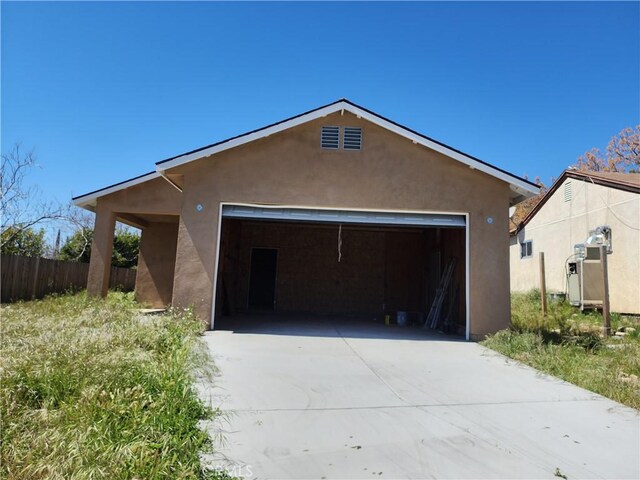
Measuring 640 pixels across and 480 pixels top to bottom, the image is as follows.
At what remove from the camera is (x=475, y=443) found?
3.80m

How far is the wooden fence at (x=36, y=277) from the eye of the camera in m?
12.9

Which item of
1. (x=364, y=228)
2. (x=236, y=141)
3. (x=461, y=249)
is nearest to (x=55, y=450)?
(x=236, y=141)

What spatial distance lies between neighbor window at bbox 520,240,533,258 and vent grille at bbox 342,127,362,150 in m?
13.1

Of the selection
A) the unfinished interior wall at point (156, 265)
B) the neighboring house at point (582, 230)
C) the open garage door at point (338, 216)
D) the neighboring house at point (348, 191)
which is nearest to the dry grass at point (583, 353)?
the neighboring house at point (348, 191)

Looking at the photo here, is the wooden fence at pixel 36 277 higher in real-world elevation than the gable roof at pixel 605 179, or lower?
lower

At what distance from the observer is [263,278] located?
50.1 ft

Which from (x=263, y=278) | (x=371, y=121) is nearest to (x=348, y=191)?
(x=371, y=121)

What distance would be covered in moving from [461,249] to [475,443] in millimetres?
7528

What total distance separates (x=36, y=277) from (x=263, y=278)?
25.3ft

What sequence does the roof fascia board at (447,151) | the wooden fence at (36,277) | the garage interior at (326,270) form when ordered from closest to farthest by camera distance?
the roof fascia board at (447,151)
the wooden fence at (36,277)
the garage interior at (326,270)

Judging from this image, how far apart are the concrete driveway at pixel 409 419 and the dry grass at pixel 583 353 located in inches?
12.6

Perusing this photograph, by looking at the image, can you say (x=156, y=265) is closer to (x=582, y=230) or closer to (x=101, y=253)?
(x=101, y=253)

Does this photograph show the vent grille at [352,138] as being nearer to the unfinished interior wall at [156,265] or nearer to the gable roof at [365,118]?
the gable roof at [365,118]

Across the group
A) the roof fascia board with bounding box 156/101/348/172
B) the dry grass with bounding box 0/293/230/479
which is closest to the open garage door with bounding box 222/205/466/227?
the roof fascia board with bounding box 156/101/348/172
